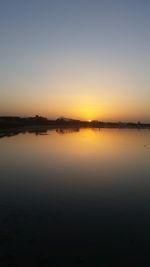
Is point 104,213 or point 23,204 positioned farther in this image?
point 23,204

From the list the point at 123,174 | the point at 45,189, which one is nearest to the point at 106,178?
the point at 123,174

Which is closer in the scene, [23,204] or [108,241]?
[108,241]

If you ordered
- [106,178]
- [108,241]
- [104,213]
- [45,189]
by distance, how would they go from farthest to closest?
[106,178] → [45,189] → [104,213] → [108,241]

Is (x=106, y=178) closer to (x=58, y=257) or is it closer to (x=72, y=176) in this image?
(x=72, y=176)

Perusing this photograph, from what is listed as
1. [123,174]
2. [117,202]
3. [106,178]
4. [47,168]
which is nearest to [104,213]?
[117,202]

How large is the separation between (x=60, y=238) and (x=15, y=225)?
7.45ft

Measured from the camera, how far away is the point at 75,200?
18.0 m

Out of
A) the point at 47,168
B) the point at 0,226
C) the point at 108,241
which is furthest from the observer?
the point at 47,168

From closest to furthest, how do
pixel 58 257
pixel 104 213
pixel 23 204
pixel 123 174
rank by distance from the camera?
1. pixel 58 257
2. pixel 104 213
3. pixel 23 204
4. pixel 123 174

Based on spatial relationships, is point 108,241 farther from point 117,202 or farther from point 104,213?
point 117,202

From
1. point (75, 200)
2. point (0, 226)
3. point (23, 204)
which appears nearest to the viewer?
point (0, 226)

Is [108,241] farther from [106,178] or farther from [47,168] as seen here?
[47,168]

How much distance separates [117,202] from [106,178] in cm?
751

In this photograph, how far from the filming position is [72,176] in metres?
25.9
